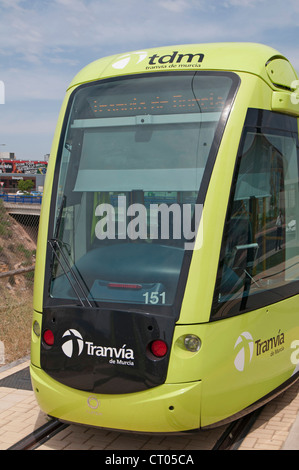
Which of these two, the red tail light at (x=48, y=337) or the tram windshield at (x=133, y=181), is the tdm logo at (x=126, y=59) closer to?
the tram windshield at (x=133, y=181)

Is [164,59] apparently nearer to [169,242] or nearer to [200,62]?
[200,62]

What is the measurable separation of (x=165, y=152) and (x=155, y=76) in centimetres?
73

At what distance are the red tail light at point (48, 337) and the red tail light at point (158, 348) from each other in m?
0.89

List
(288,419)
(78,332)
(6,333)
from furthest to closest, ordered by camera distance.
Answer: (6,333), (288,419), (78,332)

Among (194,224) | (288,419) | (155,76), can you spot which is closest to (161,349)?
(194,224)

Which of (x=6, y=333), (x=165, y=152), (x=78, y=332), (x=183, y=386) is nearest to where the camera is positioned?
(x=183, y=386)

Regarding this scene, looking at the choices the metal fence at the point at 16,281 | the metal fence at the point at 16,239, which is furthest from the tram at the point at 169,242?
the metal fence at the point at 16,239

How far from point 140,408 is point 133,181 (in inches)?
72.3

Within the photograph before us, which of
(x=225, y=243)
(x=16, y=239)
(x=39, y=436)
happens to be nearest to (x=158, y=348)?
(x=225, y=243)

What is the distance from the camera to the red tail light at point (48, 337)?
188 inches

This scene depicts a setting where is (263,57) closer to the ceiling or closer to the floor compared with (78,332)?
closer to the ceiling

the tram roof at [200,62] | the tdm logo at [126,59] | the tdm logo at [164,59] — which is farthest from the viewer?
the tdm logo at [126,59]
